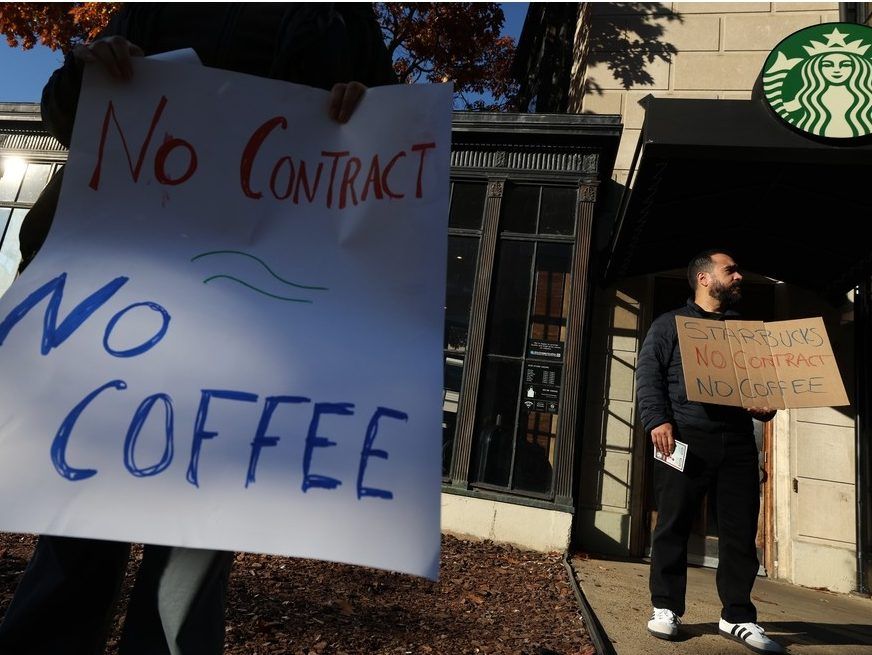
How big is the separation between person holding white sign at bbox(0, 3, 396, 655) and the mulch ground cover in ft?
4.78

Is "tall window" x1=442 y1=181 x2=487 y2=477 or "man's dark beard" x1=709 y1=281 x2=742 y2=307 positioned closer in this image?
"man's dark beard" x1=709 y1=281 x2=742 y2=307

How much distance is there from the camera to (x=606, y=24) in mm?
6961

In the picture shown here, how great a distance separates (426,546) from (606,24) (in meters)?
7.68

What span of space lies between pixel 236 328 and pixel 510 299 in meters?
5.33

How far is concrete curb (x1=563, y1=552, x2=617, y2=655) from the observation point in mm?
2695

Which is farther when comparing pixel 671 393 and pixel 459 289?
pixel 459 289

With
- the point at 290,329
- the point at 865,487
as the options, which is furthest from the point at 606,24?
the point at 290,329

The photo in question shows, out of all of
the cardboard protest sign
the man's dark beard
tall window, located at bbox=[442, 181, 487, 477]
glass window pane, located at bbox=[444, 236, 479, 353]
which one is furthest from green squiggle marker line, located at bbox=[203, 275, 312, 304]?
glass window pane, located at bbox=[444, 236, 479, 353]

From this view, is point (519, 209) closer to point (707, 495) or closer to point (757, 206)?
point (757, 206)

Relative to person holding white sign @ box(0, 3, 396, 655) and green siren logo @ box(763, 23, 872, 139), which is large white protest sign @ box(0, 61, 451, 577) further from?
green siren logo @ box(763, 23, 872, 139)

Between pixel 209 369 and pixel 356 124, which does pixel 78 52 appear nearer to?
pixel 356 124

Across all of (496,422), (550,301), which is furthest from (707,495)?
(550,301)

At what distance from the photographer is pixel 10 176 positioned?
8.48m

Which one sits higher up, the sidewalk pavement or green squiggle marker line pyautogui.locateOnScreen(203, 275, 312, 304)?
green squiggle marker line pyautogui.locateOnScreen(203, 275, 312, 304)
